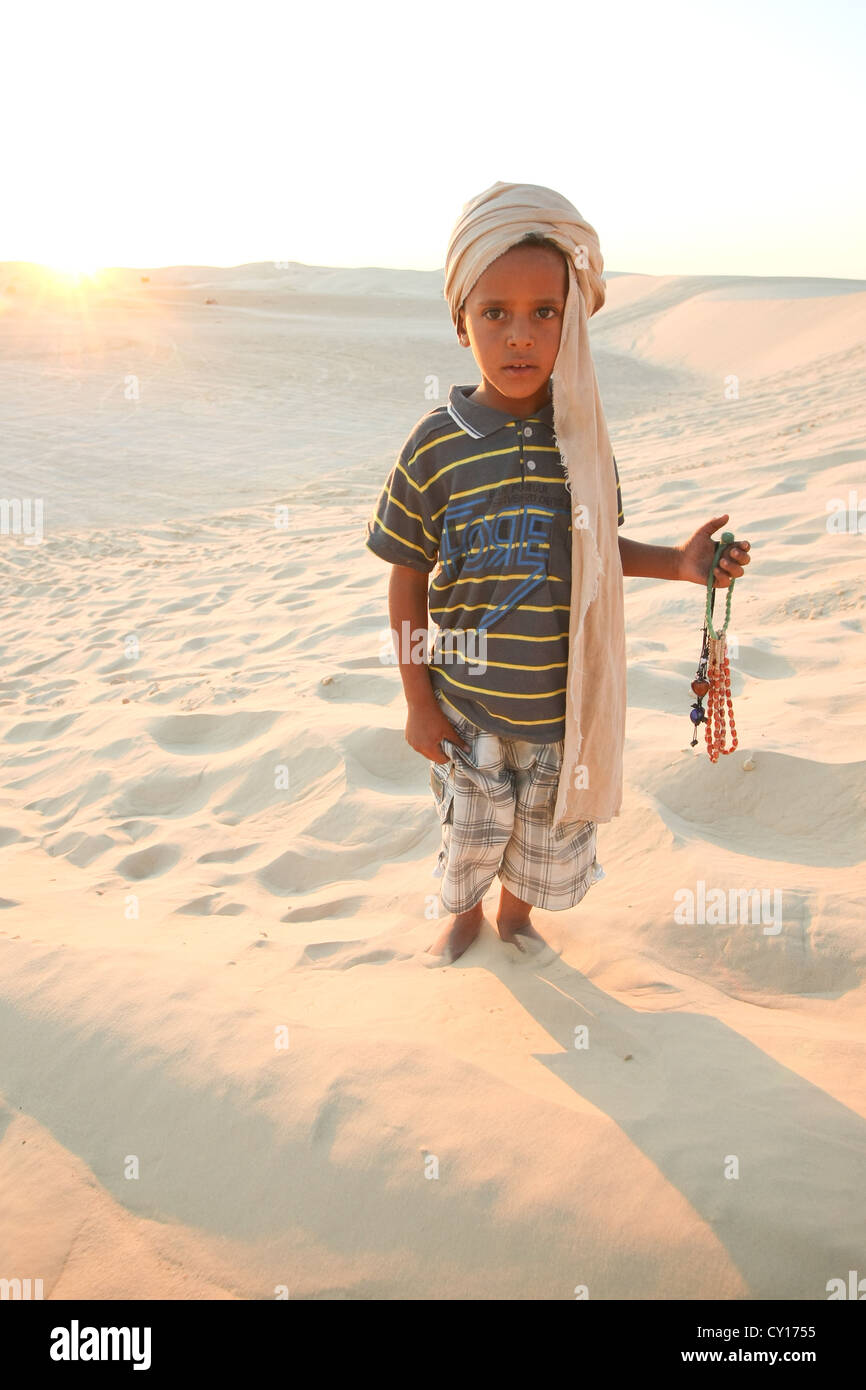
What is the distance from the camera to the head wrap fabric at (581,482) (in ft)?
5.72

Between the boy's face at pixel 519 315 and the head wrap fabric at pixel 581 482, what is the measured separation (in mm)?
22

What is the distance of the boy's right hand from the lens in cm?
203

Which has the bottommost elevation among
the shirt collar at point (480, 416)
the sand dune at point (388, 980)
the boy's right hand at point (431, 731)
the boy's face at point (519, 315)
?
the sand dune at point (388, 980)

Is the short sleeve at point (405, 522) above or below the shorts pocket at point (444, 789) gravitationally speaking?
above

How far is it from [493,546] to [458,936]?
982 millimetres

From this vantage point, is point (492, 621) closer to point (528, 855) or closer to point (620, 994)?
point (528, 855)

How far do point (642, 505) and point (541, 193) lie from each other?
4.47 meters

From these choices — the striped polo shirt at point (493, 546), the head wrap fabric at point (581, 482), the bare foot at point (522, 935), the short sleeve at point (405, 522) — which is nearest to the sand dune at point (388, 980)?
the bare foot at point (522, 935)

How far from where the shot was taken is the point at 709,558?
1.91 meters

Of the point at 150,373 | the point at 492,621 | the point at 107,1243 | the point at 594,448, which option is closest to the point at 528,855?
the point at 492,621

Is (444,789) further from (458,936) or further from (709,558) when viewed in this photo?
(709,558)

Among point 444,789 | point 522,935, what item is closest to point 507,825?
point 444,789

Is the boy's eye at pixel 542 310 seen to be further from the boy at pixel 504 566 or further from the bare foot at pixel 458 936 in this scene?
the bare foot at pixel 458 936

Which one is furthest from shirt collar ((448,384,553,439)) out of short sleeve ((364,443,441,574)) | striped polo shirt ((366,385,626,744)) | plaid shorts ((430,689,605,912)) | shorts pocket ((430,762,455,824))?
shorts pocket ((430,762,455,824))
